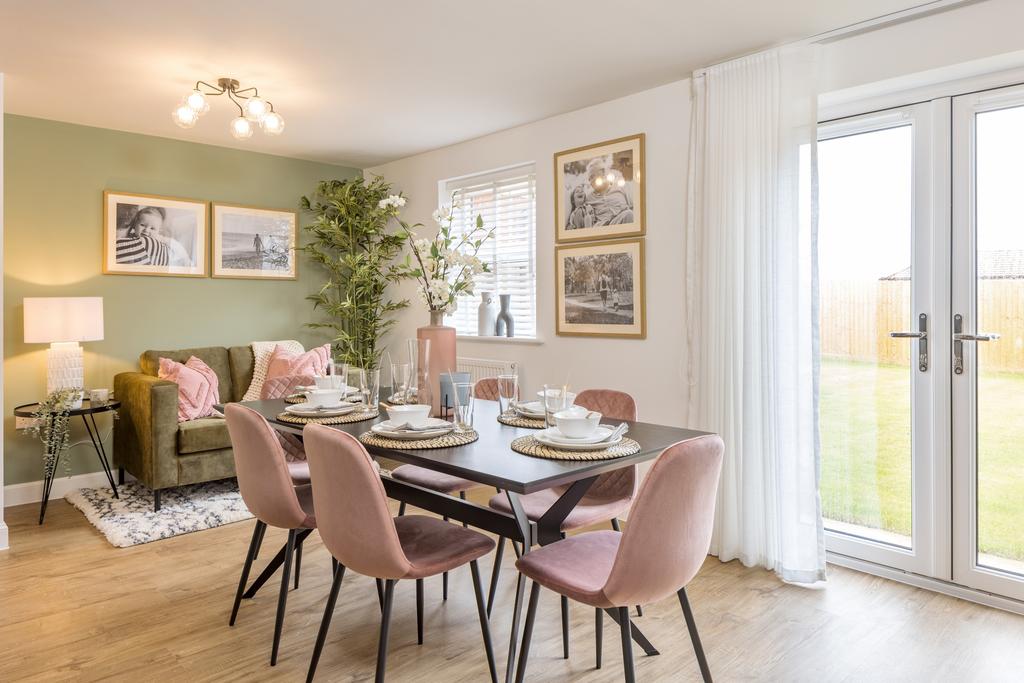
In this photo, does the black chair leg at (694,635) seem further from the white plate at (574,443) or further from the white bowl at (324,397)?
the white bowl at (324,397)

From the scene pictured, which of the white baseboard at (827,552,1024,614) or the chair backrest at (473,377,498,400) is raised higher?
the chair backrest at (473,377,498,400)

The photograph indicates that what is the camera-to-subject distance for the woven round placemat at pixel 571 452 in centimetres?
195

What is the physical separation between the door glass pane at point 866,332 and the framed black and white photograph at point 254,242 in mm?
4149

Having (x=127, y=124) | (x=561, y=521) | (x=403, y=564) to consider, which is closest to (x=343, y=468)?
(x=403, y=564)

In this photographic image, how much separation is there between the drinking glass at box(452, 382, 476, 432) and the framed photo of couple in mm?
3626

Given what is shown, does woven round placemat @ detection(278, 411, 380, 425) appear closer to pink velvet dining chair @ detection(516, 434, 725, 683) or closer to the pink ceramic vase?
the pink ceramic vase

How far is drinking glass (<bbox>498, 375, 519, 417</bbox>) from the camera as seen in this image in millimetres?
2436

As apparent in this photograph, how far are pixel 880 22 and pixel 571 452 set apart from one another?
242cm

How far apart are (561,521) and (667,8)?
2.18m

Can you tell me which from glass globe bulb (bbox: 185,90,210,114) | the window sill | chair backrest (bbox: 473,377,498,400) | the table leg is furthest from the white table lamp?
chair backrest (bbox: 473,377,498,400)

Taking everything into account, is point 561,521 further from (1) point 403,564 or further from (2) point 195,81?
(2) point 195,81

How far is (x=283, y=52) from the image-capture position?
10.8 feet

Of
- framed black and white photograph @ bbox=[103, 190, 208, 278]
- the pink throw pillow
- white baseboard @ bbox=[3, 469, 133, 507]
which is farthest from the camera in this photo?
the pink throw pillow

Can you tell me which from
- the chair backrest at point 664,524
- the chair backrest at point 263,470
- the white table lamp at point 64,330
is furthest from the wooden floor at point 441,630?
the white table lamp at point 64,330
